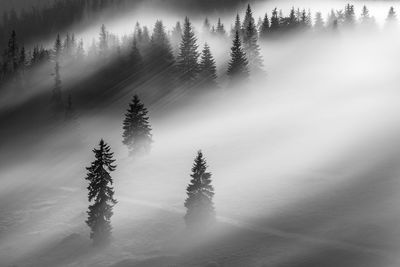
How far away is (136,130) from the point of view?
75000mm

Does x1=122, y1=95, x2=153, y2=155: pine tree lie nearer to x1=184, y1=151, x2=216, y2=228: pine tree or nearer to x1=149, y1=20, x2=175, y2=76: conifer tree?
x1=184, y1=151, x2=216, y2=228: pine tree

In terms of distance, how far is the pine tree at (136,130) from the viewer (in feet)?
244

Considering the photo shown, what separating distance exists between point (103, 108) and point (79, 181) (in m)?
43.4

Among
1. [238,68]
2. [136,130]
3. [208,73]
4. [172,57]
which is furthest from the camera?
[172,57]

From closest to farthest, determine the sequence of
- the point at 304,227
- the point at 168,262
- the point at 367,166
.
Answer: the point at 168,262, the point at 304,227, the point at 367,166

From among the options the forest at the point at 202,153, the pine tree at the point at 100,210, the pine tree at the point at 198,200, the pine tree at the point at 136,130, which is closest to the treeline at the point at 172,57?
the forest at the point at 202,153

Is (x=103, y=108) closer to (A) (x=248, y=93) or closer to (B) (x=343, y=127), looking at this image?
(A) (x=248, y=93)

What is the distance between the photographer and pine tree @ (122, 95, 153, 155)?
2926 inches

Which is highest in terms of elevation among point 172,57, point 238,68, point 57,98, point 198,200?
point 172,57

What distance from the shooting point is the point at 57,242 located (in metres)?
51.4

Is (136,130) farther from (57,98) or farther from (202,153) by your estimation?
(57,98)

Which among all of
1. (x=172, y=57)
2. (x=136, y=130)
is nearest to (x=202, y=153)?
(x=136, y=130)

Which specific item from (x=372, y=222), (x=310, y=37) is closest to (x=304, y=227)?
(x=372, y=222)

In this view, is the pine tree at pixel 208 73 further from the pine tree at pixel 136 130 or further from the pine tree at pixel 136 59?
the pine tree at pixel 136 59
